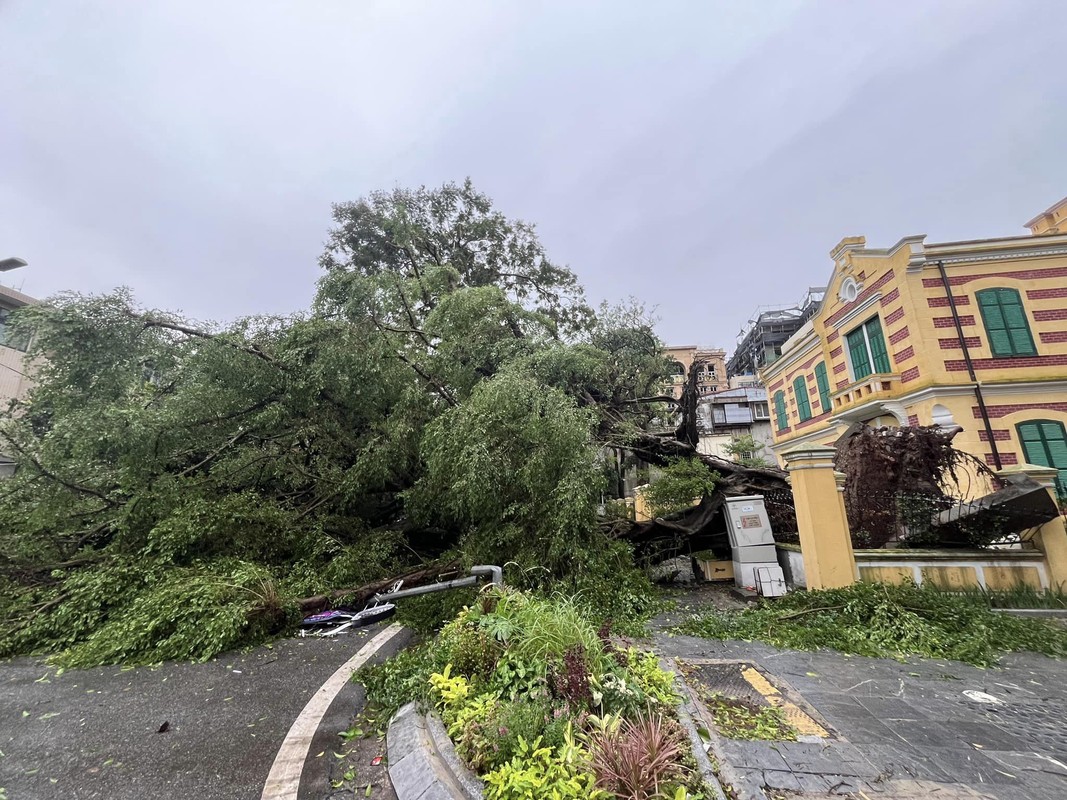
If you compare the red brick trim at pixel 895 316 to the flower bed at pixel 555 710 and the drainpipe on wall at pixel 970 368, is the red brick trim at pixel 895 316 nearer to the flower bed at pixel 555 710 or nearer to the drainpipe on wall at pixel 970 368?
the drainpipe on wall at pixel 970 368

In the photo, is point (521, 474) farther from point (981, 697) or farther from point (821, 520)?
point (981, 697)

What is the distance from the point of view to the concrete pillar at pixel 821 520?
570cm

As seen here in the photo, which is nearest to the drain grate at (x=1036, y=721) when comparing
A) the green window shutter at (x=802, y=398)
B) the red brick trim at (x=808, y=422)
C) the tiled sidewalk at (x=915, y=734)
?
the tiled sidewalk at (x=915, y=734)

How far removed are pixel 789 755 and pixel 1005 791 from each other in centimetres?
98

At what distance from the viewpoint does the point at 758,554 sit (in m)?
6.88

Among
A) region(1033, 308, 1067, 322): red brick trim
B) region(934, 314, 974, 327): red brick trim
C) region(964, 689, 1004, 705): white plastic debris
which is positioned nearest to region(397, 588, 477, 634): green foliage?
region(964, 689, 1004, 705): white plastic debris

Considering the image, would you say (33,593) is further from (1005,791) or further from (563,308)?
(563,308)

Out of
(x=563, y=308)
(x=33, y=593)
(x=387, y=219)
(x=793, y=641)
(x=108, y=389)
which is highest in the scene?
(x=387, y=219)

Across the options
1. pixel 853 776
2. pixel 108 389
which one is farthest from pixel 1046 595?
pixel 108 389

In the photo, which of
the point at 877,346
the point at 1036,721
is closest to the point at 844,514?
the point at 1036,721

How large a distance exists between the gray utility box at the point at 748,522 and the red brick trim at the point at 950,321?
8.21 metres

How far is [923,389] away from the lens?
10758 mm

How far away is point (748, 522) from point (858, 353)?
Answer: 9487 millimetres

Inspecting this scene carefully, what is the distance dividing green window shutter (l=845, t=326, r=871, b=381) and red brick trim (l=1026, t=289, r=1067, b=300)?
11.2 ft
